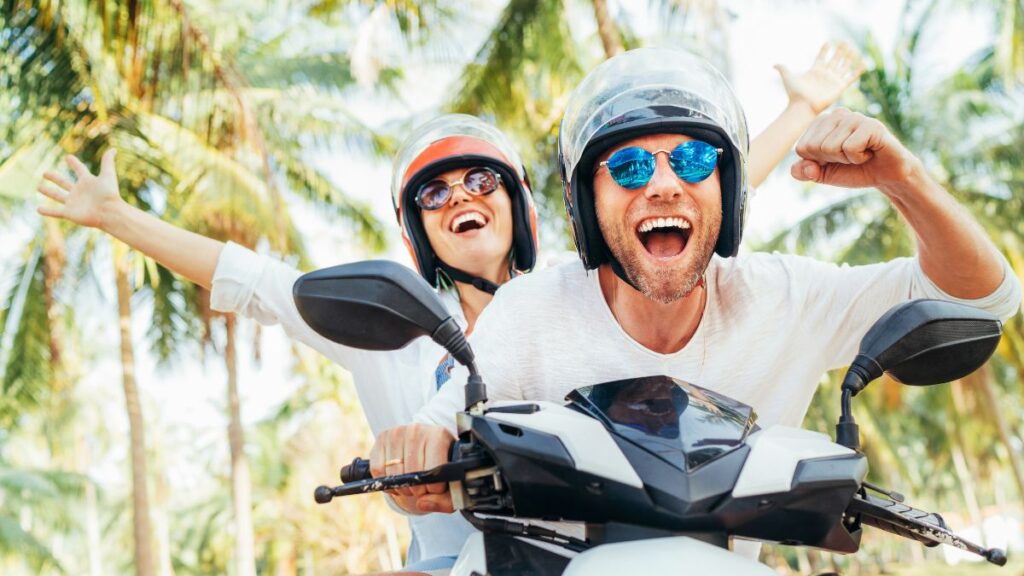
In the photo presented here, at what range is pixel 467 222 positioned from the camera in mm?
3930

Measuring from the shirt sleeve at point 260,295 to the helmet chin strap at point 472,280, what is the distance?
62 cm

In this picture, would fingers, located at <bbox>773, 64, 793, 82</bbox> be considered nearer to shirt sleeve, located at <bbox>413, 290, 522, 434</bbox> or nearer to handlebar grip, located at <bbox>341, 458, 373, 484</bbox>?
shirt sleeve, located at <bbox>413, 290, 522, 434</bbox>

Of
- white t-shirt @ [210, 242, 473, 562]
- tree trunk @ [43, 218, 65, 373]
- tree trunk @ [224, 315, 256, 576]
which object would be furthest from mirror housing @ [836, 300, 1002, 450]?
tree trunk @ [224, 315, 256, 576]

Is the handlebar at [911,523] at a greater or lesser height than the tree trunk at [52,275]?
lesser

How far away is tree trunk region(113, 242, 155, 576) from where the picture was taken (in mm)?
17047

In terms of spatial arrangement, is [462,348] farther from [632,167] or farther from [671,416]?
[632,167]

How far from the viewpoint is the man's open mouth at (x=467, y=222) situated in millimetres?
3898

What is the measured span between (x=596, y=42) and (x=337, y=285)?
2079 centimetres

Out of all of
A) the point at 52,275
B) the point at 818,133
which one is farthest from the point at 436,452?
the point at 52,275

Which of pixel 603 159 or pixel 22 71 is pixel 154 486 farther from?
pixel 603 159

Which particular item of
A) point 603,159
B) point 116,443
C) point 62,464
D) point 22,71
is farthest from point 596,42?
point 116,443

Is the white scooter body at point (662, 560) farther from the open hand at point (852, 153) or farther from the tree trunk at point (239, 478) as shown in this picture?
the tree trunk at point (239, 478)

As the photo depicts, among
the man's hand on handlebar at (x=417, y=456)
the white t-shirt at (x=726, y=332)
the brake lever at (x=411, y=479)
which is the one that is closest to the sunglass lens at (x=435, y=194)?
the white t-shirt at (x=726, y=332)

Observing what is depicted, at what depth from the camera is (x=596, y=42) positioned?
71.7ft
